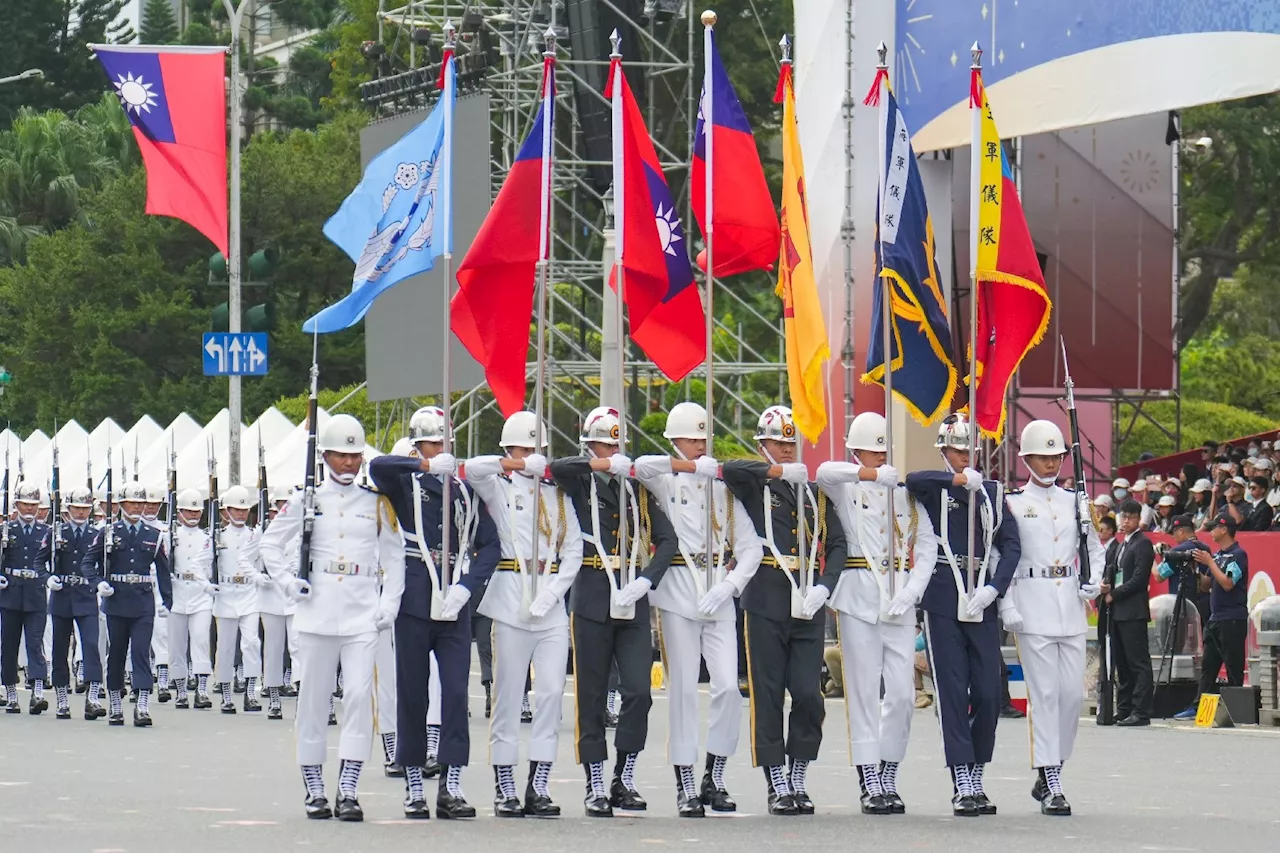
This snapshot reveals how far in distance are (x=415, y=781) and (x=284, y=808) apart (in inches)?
33.6

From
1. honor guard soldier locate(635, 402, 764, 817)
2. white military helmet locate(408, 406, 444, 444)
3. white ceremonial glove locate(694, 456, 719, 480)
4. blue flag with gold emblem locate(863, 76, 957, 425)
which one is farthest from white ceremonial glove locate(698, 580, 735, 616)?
blue flag with gold emblem locate(863, 76, 957, 425)

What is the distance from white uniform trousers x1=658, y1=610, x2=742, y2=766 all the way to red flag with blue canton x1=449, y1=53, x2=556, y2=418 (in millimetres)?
1978

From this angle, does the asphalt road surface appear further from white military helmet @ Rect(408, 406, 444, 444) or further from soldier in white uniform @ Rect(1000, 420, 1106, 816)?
white military helmet @ Rect(408, 406, 444, 444)

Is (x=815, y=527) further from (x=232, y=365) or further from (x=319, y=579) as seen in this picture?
(x=232, y=365)

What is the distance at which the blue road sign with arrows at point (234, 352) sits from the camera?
2805 cm

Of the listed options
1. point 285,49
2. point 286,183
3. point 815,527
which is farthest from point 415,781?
point 285,49

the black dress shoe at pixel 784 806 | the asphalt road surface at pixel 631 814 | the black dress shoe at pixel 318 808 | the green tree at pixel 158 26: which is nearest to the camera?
the asphalt road surface at pixel 631 814

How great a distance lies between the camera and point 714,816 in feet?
40.0

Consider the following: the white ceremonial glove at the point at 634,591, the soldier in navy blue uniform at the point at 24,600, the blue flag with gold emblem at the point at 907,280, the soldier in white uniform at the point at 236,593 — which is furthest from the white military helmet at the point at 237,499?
the white ceremonial glove at the point at 634,591

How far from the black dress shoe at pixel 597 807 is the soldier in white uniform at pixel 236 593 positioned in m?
10.7

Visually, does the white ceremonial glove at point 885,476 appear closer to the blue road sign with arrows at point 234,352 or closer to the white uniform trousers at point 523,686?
the white uniform trousers at point 523,686

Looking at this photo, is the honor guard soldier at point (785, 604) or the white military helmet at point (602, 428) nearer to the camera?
the honor guard soldier at point (785, 604)

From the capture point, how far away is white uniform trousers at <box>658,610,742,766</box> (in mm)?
12234

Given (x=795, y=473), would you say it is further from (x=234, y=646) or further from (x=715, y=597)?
(x=234, y=646)
